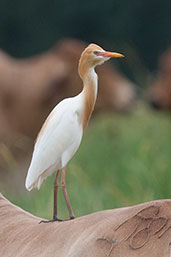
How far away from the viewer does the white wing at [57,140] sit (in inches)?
38.2

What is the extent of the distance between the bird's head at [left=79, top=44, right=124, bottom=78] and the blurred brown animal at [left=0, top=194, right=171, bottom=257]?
0.21 meters

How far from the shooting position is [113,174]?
10.1 ft

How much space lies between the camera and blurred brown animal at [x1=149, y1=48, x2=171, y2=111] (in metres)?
3.97

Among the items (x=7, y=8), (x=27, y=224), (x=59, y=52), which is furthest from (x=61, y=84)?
(x=7, y=8)

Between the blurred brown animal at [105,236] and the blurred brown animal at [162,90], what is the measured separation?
120 inches

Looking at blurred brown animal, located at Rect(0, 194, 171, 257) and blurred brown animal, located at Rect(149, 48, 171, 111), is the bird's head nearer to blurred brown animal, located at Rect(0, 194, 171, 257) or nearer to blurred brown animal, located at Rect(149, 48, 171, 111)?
blurred brown animal, located at Rect(0, 194, 171, 257)

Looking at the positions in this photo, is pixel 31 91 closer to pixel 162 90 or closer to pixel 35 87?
pixel 35 87

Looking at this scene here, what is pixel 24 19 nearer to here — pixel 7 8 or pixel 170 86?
pixel 7 8

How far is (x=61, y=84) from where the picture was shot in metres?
3.61

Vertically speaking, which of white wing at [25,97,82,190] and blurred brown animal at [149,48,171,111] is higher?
white wing at [25,97,82,190]

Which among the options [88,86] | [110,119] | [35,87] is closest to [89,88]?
[88,86]

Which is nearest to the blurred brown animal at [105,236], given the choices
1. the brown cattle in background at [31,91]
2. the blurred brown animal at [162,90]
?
the brown cattle in background at [31,91]

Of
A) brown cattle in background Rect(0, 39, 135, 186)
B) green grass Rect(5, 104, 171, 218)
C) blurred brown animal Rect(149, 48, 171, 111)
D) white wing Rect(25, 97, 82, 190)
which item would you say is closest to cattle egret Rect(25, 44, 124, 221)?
white wing Rect(25, 97, 82, 190)

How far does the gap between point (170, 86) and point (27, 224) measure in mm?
3148
